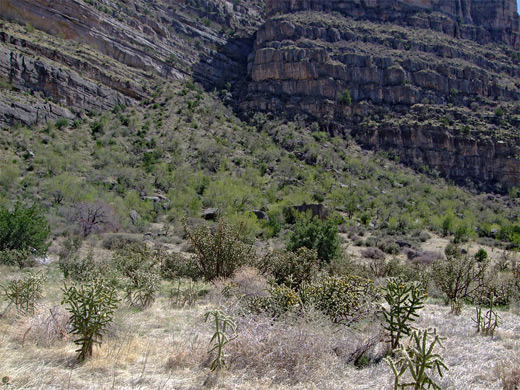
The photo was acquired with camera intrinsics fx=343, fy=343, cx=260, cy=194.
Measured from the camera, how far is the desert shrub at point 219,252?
8.91 meters

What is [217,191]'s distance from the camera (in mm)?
31328

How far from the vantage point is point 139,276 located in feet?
25.2

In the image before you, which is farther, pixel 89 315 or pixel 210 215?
pixel 210 215

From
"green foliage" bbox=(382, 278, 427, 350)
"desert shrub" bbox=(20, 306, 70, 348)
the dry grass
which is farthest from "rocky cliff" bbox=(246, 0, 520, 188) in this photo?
"desert shrub" bbox=(20, 306, 70, 348)

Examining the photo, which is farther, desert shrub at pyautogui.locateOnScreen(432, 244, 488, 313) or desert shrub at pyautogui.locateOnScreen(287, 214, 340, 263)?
desert shrub at pyautogui.locateOnScreen(287, 214, 340, 263)

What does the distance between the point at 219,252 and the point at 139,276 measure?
2.11 metres

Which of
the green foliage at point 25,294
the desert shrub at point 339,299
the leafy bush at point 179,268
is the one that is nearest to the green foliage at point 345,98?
the leafy bush at point 179,268

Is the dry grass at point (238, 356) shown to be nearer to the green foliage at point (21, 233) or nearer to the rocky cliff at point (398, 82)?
the green foliage at point (21, 233)

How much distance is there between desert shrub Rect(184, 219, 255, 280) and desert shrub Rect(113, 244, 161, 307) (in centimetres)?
126

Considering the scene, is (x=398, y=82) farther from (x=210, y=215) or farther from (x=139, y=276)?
(x=139, y=276)

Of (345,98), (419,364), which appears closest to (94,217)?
(419,364)

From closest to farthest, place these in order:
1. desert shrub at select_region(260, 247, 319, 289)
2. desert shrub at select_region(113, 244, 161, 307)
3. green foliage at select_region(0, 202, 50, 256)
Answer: desert shrub at select_region(113, 244, 161, 307) < desert shrub at select_region(260, 247, 319, 289) < green foliage at select_region(0, 202, 50, 256)

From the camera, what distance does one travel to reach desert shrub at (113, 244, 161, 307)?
6838 millimetres

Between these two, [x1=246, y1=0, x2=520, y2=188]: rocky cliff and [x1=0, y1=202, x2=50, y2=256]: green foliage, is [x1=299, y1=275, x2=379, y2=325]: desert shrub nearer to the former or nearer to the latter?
[x1=0, y1=202, x2=50, y2=256]: green foliage
